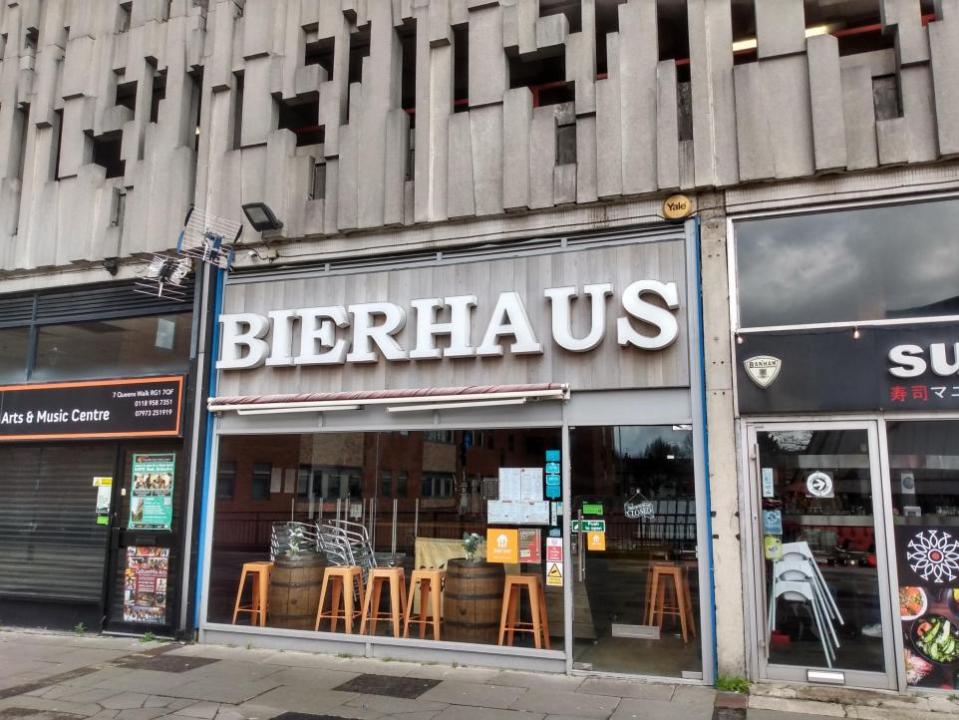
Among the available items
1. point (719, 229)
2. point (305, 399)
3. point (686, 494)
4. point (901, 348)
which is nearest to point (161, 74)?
point (305, 399)

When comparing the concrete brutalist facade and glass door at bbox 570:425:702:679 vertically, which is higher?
the concrete brutalist facade

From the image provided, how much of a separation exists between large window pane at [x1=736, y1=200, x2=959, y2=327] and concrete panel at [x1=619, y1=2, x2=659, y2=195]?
45.5 inches

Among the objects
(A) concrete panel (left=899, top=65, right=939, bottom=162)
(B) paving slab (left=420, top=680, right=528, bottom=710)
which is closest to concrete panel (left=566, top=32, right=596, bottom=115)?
(A) concrete panel (left=899, top=65, right=939, bottom=162)

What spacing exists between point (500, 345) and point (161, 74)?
6568 mm

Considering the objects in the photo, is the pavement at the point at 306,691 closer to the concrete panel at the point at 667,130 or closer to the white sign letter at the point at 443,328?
the white sign letter at the point at 443,328

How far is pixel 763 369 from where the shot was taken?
692cm

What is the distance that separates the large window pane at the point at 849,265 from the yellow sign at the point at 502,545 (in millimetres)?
3150

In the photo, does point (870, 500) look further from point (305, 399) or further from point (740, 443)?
point (305, 399)

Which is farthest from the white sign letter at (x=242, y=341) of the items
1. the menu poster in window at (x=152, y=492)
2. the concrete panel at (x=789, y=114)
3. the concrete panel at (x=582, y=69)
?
the concrete panel at (x=789, y=114)

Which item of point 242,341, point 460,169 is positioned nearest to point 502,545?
point 242,341

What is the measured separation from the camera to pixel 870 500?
6547 millimetres

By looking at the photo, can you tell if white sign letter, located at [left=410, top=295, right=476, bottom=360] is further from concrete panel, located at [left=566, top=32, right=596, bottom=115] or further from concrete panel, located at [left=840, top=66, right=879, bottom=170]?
concrete panel, located at [left=840, top=66, right=879, bottom=170]

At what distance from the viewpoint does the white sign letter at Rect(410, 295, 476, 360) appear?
310 inches

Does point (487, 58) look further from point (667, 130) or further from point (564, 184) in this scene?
point (667, 130)
